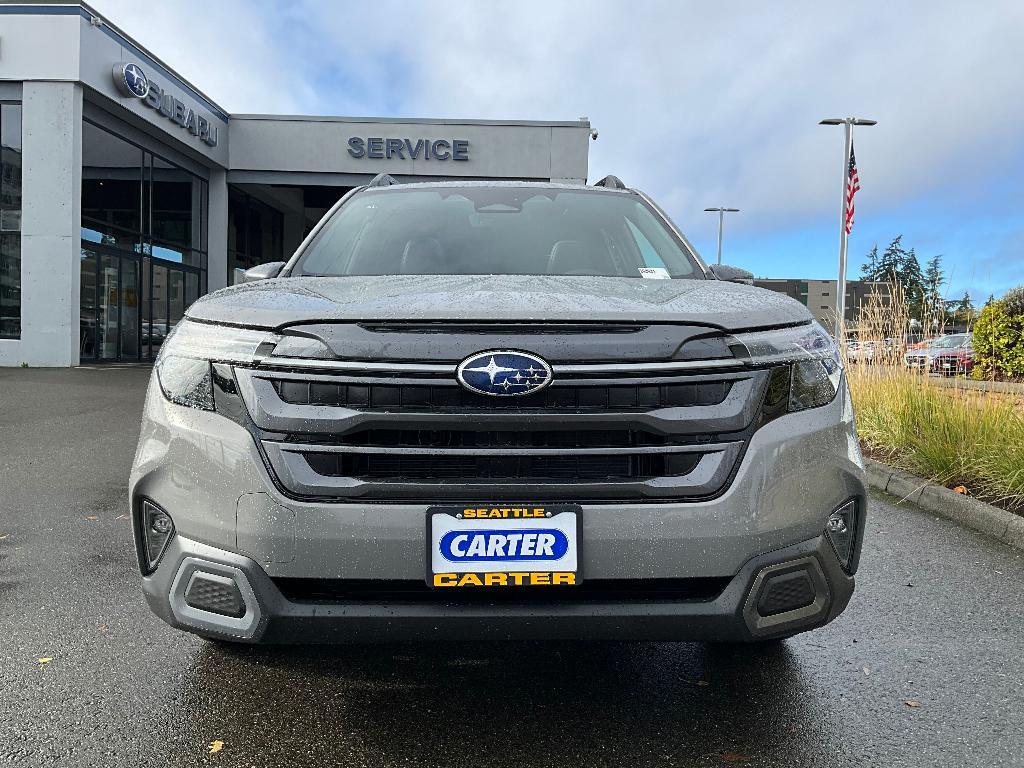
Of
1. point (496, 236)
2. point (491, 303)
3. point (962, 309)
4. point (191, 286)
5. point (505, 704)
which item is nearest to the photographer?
point (491, 303)

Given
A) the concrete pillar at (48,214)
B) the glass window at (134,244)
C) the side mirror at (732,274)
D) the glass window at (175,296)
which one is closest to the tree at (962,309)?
the side mirror at (732,274)

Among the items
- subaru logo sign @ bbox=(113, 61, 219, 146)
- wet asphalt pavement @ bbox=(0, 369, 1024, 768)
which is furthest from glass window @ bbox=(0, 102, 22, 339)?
wet asphalt pavement @ bbox=(0, 369, 1024, 768)

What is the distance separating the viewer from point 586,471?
194cm

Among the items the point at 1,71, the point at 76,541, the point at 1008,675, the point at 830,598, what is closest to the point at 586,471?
the point at 830,598

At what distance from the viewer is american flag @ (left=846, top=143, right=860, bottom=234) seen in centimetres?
1938

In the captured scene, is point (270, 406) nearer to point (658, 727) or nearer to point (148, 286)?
point (658, 727)

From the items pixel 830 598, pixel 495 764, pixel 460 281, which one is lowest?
pixel 495 764

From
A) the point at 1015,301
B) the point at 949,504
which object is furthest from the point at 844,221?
the point at 949,504

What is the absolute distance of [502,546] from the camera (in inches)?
74.4

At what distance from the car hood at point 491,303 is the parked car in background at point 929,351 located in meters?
4.74

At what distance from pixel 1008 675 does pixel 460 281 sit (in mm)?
2177

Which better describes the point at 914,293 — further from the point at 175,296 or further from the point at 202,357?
the point at 175,296

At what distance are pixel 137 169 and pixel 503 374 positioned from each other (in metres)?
20.7

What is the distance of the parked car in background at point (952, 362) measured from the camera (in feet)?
21.7
